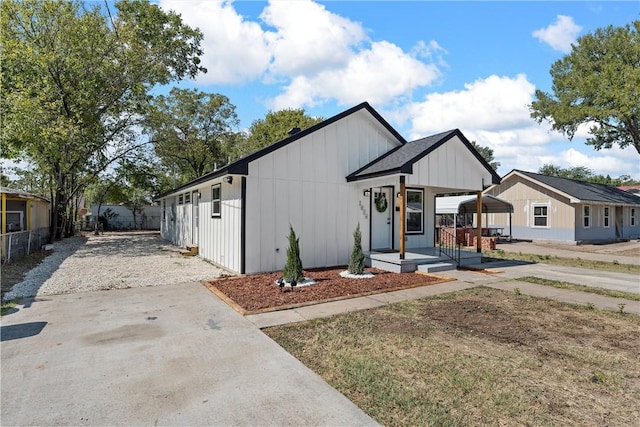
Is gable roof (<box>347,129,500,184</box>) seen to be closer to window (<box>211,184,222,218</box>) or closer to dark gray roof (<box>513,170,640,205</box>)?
window (<box>211,184,222,218</box>)

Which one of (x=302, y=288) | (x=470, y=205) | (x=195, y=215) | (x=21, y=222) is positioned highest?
(x=470, y=205)

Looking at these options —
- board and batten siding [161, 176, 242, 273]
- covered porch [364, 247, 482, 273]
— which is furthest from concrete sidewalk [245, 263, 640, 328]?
board and batten siding [161, 176, 242, 273]

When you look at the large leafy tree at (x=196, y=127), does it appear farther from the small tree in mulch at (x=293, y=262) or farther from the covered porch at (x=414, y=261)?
the small tree in mulch at (x=293, y=262)

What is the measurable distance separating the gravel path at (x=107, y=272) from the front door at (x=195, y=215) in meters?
1.03

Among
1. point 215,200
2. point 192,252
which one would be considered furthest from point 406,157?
point 192,252

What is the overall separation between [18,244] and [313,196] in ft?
35.8

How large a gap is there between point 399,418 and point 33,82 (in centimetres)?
2026

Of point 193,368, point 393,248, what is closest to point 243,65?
point 393,248

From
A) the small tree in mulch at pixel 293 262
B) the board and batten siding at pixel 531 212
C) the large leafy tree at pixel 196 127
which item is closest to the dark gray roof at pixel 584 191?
the board and batten siding at pixel 531 212

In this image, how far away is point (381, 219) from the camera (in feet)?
37.7

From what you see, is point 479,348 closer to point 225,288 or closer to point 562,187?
point 225,288

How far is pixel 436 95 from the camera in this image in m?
16.4

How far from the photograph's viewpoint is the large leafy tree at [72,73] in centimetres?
1434

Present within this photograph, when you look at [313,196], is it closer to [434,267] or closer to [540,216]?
[434,267]
